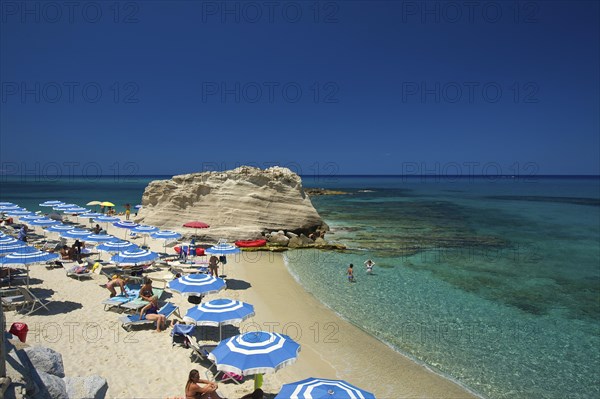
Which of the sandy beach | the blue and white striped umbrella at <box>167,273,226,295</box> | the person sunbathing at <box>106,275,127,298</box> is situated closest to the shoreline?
the sandy beach

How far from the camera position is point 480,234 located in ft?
121

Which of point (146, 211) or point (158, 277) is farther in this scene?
point (146, 211)

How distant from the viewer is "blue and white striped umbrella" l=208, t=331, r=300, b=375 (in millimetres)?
7301

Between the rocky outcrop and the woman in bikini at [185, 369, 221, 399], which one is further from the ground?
the rocky outcrop

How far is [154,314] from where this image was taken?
11695 millimetres

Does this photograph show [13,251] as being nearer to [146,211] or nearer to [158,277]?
[158,277]

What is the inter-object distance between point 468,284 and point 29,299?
19.3 metres

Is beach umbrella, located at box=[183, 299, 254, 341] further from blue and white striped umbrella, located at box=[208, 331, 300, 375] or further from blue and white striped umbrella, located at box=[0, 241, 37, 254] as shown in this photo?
blue and white striped umbrella, located at box=[0, 241, 37, 254]

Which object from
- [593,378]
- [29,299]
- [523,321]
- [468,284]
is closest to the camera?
[593,378]

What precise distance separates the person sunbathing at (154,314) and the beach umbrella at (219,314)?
1972 mm

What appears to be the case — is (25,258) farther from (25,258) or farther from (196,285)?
(196,285)

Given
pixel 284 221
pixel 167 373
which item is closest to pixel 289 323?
pixel 167 373

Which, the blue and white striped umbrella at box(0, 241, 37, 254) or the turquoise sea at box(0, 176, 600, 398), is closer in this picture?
the turquoise sea at box(0, 176, 600, 398)

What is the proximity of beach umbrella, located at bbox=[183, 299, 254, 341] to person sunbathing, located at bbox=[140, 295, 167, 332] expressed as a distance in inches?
77.6
